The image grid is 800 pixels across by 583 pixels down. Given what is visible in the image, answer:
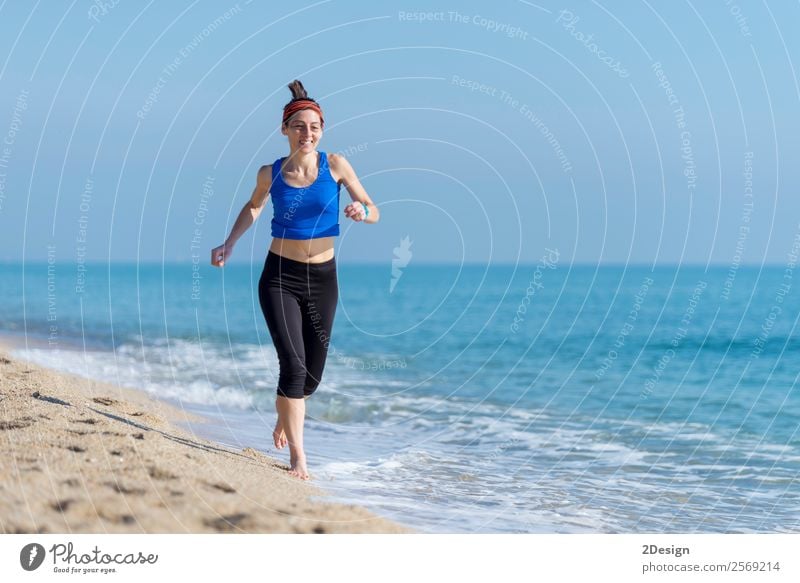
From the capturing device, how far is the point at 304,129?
23.3 ft

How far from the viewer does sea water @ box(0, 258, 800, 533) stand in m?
8.06

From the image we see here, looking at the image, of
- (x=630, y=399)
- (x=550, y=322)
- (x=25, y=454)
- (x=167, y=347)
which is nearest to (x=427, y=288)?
(x=550, y=322)

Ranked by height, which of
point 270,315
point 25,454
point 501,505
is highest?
point 270,315

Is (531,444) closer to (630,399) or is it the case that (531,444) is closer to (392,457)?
(392,457)

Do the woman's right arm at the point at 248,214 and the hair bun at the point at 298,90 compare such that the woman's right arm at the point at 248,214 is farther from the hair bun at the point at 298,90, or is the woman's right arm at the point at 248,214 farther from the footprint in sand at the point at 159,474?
the footprint in sand at the point at 159,474

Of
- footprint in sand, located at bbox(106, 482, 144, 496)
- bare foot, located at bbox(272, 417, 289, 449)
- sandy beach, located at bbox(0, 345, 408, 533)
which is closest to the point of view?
sandy beach, located at bbox(0, 345, 408, 533)

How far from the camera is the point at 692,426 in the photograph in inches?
528

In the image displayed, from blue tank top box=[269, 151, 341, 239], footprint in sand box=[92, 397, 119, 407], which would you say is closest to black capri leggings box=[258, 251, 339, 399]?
blue tank top box=[269, 151, 341, 239]

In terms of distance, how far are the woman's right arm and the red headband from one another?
0.42 meters

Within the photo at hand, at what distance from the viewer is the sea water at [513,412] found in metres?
8.06

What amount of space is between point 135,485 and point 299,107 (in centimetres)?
297

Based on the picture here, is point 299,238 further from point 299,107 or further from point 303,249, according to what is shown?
point 299,107

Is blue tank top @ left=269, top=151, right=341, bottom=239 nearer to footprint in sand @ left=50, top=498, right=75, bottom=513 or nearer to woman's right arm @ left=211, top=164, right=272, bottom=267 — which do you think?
woman's right arm @ left=211, top=164, right=272, bottom=267

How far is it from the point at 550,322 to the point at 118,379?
2419 centimetres
